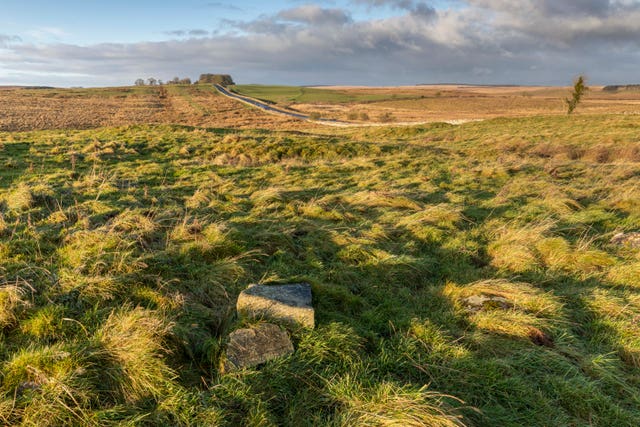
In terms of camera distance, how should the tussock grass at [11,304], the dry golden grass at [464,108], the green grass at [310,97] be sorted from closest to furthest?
the tussock grass at [11,304], the dry golden grass at [464,108], the green grass at [310,97]

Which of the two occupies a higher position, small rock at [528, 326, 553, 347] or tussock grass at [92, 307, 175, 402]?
tussock grass at [92, 307, 175, 402]

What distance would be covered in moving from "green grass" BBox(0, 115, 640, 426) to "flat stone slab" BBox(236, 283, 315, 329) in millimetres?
231

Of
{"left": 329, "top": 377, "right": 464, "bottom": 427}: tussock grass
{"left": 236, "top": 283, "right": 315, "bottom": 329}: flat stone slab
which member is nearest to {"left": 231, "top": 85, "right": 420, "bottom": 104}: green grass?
{"left": 236, "top": 283, "right": 315, "bottom": 329}: flat stone slab

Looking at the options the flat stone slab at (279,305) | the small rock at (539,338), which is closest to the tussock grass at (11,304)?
the flat stone slab at (279,305)

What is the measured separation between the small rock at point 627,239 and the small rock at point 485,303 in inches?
150

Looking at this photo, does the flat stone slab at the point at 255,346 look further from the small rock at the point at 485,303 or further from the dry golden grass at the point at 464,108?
the dry golden grass at the point at 464,108

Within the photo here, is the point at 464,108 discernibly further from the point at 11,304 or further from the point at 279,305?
the point at 11,304

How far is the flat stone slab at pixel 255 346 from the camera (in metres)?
3.28

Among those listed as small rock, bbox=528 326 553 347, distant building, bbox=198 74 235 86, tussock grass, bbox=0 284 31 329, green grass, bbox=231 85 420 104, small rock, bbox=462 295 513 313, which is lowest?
small rock, bbox=528 326 553 347

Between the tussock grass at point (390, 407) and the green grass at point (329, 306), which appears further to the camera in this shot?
the green grass at point (329, 306)

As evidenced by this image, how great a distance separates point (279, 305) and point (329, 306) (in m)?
0.80

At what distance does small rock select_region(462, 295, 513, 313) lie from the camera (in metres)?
4.51

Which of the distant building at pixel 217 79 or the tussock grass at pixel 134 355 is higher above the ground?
the distant building at pixel 217 79

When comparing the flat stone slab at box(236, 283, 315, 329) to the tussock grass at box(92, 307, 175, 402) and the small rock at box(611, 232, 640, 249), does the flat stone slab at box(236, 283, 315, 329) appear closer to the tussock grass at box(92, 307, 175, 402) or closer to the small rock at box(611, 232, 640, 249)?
the tussock grass at box(92, 307, 175, 402)
